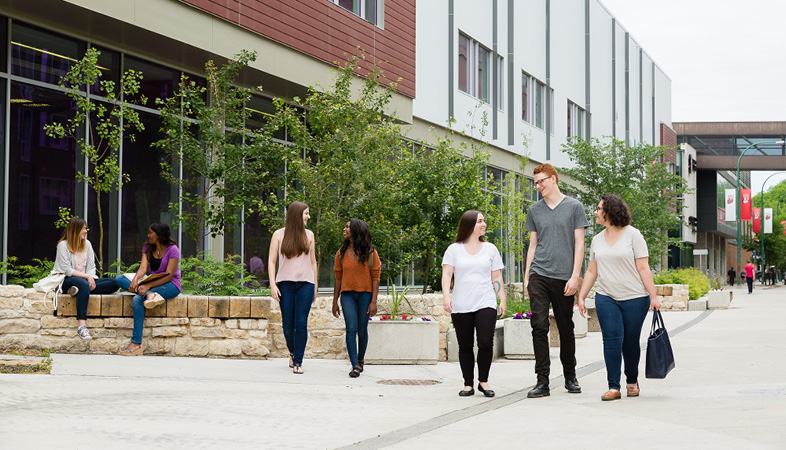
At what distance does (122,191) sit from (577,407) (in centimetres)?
996

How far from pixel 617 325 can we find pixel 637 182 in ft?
76.6

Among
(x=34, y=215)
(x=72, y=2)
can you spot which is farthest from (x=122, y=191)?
(x=72, y=2)

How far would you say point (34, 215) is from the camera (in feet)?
44.9

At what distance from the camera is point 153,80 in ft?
52.6

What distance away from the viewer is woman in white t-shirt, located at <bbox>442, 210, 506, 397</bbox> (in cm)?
834

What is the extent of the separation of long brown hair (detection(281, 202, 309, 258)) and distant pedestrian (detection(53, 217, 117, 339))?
2630mm

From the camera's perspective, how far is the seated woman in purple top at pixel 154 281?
34.4ft

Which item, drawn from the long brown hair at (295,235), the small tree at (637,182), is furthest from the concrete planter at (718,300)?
the long brown hair at (295,235)

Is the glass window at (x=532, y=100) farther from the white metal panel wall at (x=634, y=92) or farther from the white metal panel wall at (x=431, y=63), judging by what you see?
the white metal panel wall at (x=634, y=92)

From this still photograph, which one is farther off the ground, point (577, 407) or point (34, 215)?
point (34, 215)

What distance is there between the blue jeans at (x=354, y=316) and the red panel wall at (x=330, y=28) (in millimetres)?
7148

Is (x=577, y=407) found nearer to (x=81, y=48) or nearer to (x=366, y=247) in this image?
(x=366, y=247)

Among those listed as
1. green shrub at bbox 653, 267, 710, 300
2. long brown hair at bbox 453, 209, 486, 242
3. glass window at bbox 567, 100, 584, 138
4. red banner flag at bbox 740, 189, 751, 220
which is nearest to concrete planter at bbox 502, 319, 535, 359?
long brown hair at bbox 453, 209, 486, 242

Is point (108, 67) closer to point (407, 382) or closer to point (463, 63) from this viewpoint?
point (407, 382)
